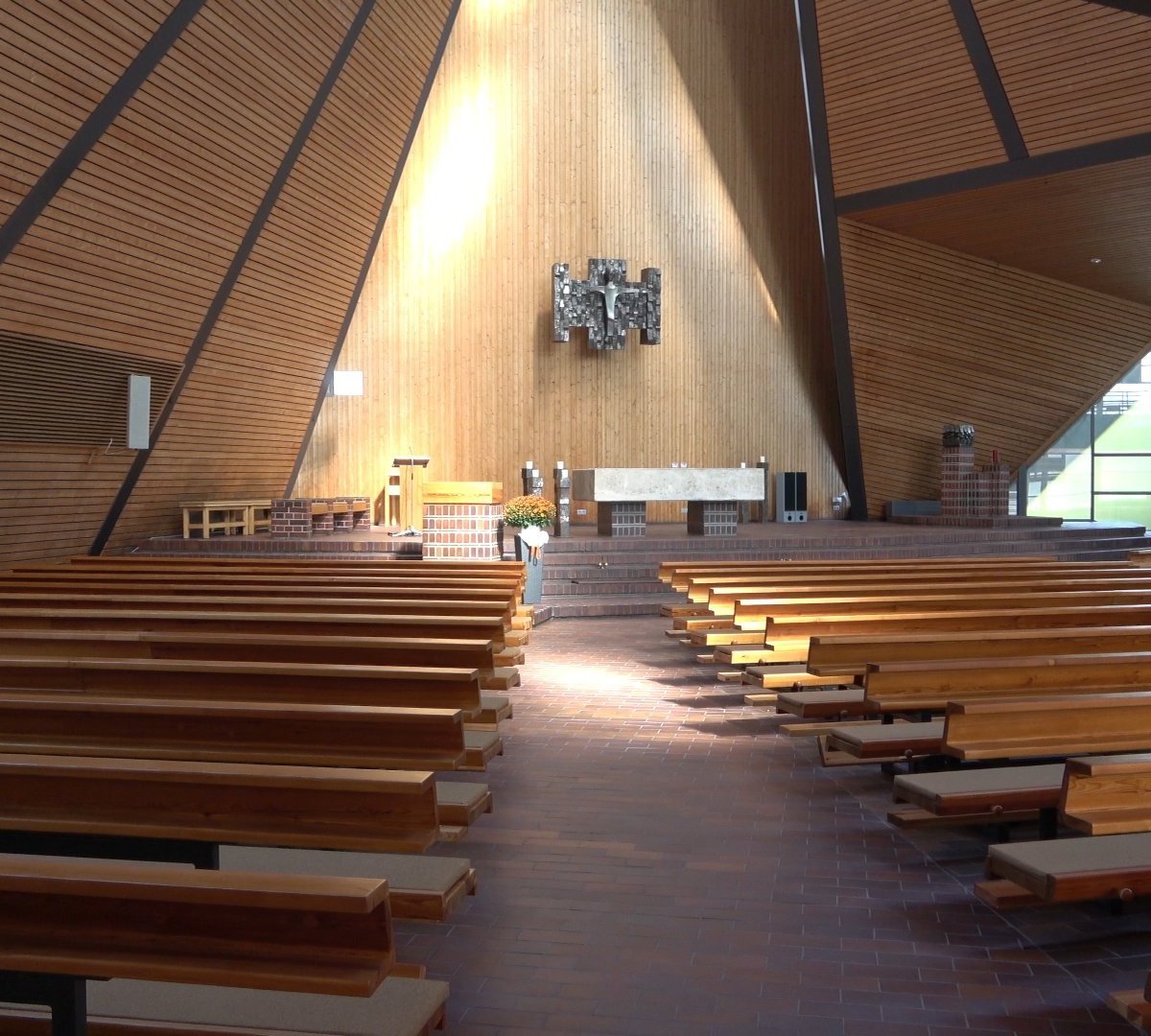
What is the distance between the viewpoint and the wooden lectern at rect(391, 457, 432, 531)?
12830 millimetres

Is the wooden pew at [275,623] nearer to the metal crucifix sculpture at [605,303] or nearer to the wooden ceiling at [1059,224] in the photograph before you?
the wooden ceiling at [1059,224]

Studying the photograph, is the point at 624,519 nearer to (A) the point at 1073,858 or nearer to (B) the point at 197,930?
(A) the point at 1073,858

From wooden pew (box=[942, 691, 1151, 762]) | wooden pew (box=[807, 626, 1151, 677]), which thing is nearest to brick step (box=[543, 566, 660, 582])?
wooden pew (box=[807, 626, 1151, 677])

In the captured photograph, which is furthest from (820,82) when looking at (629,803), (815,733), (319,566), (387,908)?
(387,908)

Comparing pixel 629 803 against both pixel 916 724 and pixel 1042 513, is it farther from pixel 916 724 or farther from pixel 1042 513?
pixel 1042 513

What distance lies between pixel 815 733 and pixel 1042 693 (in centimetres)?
105

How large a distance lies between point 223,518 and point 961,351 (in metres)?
8.58

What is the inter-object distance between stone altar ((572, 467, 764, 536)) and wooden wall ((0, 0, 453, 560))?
3.47 metres

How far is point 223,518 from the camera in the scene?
11844mm

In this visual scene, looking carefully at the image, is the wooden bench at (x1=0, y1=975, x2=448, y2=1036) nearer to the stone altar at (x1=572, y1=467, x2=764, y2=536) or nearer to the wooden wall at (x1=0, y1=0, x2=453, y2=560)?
the wooden wall at (x1=0, y1=0, x2=453, y2=560)

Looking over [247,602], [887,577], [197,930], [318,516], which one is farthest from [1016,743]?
[318,516]

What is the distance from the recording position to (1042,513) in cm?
1631

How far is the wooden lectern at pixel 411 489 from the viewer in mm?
12830

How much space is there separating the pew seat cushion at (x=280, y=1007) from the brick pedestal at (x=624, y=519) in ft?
30.5
